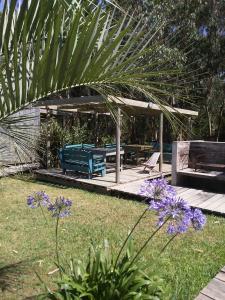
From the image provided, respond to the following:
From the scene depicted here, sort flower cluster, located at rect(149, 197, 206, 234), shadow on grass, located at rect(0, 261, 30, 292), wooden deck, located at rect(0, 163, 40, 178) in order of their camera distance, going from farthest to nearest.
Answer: wooden deck, located at rect(0, 163, 40, 178) → shadow on grass, located at rect(0, 261, 30, 292) → flower cluster, located at rect(149, 197, 206, 234)

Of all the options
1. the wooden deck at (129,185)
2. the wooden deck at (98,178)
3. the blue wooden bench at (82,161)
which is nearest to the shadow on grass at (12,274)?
the wooden deck at (129,185)

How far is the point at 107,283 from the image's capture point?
2660mm

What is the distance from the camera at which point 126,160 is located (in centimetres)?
1297

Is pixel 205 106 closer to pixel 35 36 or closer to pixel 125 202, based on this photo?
pixel 125 202

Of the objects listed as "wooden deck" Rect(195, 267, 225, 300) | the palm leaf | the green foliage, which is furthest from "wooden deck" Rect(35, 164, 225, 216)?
the palm leaf

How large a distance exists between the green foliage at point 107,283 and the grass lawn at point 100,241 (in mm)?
158

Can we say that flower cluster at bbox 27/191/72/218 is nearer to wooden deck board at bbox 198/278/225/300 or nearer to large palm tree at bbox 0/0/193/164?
large palm tree at bbox 0/0/193/164

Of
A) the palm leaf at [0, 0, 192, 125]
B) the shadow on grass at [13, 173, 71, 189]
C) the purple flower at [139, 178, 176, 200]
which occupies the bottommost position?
the shadow on grass at [13, 173, 71, 189]

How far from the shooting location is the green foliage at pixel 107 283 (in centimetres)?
259

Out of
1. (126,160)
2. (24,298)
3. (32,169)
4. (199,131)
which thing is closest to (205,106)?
(199,131)

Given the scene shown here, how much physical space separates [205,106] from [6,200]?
57.9 ft

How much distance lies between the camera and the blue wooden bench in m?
9.30

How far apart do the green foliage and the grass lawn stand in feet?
0.52

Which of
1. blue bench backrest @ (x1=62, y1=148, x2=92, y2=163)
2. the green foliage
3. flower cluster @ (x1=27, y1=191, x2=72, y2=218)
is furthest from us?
blue bench backrest @ (x1=62, y1=148, x2=92, y2=163)
